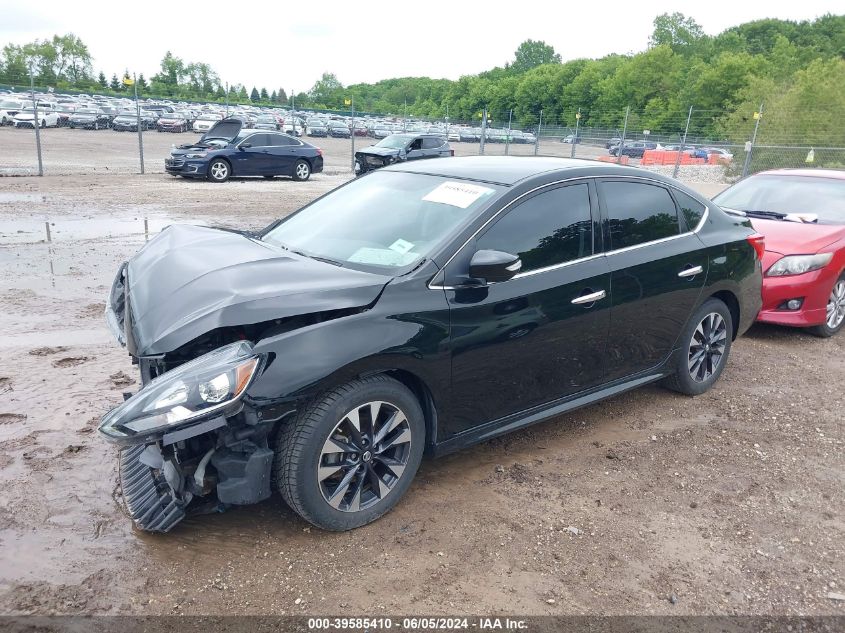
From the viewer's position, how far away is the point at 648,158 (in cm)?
3659

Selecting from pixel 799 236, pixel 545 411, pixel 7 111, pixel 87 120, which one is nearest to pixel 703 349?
pixel 545 411

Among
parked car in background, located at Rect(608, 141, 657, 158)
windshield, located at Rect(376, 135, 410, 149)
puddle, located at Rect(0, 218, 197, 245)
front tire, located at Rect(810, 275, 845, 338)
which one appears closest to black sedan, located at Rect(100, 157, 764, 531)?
front tire, located at Rect(810, 275, 845, 338)

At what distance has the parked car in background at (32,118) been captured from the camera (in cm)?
4044

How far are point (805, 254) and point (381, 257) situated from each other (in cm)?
485

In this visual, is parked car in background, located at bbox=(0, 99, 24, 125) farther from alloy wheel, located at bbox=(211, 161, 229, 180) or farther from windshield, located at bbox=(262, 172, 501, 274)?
windshield, located at bbox=(262, 172, 501, 274)

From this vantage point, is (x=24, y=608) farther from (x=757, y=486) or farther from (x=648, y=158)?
(x=648, y=158)

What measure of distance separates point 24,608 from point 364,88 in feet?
501

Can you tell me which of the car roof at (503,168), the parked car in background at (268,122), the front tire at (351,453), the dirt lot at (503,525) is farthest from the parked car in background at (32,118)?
the front tire at (351,453)

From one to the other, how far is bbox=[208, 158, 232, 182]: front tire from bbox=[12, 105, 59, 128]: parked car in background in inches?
1027

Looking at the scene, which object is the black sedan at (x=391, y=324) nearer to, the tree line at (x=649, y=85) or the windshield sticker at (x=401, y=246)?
the windshield sticker at (x=401, y=246)

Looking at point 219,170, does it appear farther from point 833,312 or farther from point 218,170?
point 833,312

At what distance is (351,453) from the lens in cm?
319

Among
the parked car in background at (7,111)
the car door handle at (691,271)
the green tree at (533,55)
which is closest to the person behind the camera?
the car door handle at (691,271)

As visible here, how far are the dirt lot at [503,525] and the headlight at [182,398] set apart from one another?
65 centimetres
